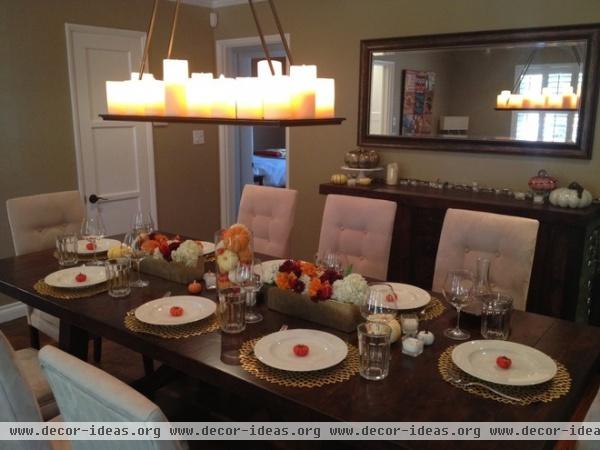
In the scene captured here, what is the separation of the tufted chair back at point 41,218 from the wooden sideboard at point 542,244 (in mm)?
1945

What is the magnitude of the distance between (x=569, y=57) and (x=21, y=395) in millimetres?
3257

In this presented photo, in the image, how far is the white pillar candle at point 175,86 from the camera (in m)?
2.12

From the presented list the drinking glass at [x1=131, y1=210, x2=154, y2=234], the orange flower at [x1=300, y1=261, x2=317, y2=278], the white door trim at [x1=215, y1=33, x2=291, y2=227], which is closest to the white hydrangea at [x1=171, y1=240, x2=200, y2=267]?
the drinking glass at [x1=131, y1=210, x2=154, y2=234]

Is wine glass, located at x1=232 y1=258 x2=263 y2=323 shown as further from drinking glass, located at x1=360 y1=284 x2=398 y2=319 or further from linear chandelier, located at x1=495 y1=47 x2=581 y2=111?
linear chandelier, located at x1=495 y1=47 x2=581 y2=111

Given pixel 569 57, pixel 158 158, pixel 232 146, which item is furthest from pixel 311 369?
pixel 232 146

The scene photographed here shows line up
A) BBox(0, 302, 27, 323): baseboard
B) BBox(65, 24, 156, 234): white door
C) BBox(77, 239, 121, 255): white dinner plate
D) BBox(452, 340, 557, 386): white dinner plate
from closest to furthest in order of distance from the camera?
BBox(452, 340, 557, 386): white dinner plate → BBox(77, 239, 121, 255): white dinner plate → BBox(0, 302, 27, 323): baseboard → BBox(65, 24, 156, 234): white door

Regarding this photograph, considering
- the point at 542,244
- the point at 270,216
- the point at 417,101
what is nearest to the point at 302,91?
the point at 270,216

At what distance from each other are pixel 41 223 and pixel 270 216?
1.25 meters

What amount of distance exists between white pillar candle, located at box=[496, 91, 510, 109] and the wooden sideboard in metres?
0.59

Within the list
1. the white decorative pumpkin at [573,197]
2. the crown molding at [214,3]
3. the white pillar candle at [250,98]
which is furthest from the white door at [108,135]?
the white decorative pumpkin at [573,197]

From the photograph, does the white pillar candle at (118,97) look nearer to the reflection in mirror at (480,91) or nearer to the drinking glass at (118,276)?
the drinking glass at (118,276)

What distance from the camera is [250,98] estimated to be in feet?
6.54

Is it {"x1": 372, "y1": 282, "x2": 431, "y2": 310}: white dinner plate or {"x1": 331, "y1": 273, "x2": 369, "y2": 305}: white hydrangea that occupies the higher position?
{"x1": 331, "y1": 273, "x2": 369, "y2": 305}: white hydrangea

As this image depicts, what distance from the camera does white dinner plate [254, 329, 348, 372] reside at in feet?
4.83
